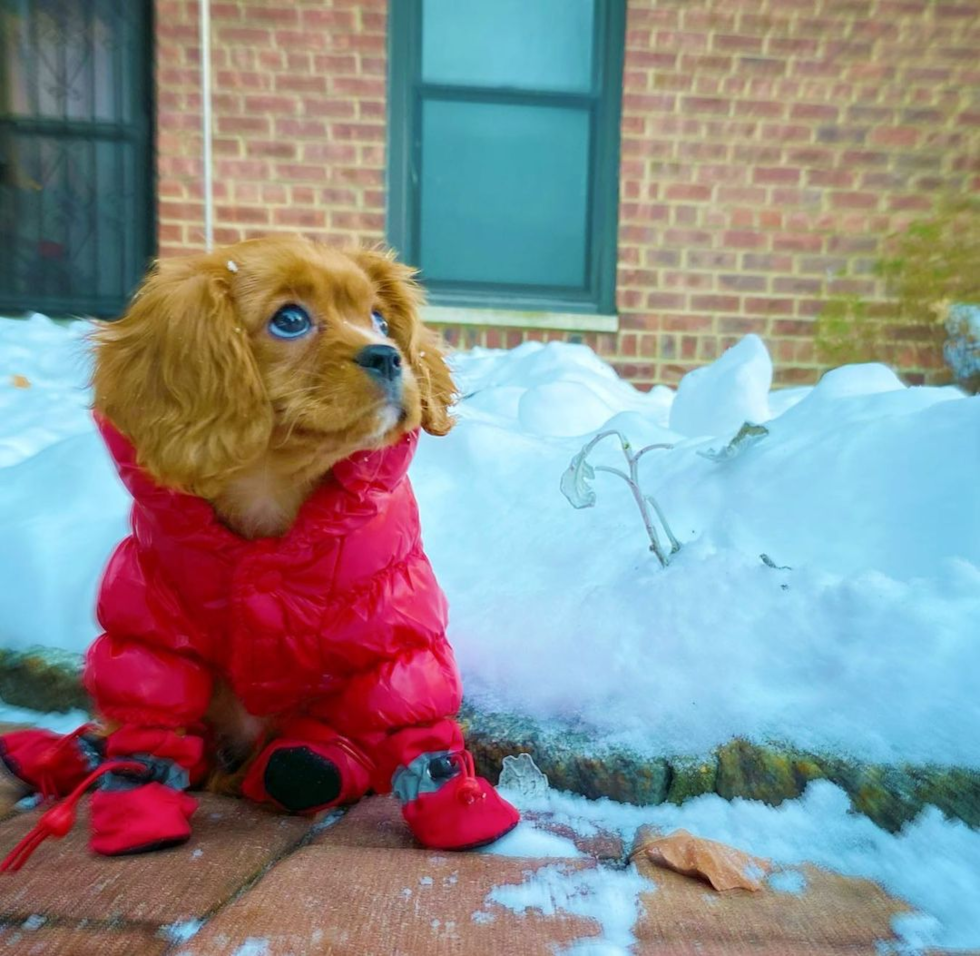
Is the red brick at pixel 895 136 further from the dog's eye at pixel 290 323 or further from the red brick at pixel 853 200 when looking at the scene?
the dog's eye at pixel 290 323

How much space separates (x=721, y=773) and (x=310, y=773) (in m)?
0.64

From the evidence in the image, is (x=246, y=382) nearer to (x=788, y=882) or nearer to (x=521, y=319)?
(x=788, y=882)

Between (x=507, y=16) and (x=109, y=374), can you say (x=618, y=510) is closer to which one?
(x=109, y=374)

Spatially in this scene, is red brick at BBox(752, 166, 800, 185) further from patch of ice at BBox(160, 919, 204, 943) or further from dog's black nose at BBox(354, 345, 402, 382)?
patch of ice at BBox(160, 919, 204, 943)

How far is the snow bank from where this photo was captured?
53.5 inches

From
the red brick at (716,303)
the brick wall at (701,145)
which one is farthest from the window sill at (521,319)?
the red brick at (716,303)

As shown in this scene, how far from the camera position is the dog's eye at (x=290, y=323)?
1227 mm

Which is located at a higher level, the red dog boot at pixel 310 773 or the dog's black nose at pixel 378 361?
the dog's black nose at pixel 378 361

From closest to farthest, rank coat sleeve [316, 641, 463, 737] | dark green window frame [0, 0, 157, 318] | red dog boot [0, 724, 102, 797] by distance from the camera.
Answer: coat sleeve [316, 641, 463, 737] < red dog boot [0, 724, 102, 797] < dark green window frame [0, 0, 157, 318]

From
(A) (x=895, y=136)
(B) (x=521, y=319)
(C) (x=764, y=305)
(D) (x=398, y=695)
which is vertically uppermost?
(A) (x=895, y=136)

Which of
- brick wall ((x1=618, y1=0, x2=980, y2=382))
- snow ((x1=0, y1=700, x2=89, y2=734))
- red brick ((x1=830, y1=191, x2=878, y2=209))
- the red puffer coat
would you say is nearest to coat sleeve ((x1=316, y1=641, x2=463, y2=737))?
the red puffer coat

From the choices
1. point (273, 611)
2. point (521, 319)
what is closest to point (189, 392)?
point (273, 611)

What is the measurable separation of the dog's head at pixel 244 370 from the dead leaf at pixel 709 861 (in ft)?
2.28

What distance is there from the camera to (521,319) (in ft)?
15.0
